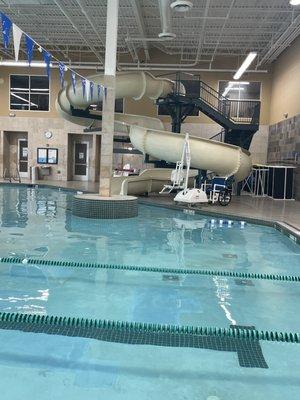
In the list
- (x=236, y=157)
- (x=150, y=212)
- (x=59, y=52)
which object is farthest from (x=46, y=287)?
(x=59, y=52)

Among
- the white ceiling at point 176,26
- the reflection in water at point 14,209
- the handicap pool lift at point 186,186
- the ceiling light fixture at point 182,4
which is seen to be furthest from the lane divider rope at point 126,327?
the white ceiling at point 176,26

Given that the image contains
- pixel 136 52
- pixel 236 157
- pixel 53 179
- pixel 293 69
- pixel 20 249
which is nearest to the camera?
pixel 20 249

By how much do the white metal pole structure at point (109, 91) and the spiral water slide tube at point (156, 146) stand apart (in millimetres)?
1510

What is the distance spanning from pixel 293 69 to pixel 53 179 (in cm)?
1162

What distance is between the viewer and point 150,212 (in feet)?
34.1

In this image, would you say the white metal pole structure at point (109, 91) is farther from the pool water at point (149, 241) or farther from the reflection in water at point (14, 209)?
the reflection in water at point (14, 209)

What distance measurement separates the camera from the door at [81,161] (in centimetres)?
1967

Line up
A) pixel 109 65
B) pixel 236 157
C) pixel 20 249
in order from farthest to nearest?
pixel 236 157 → pixel 109 65 → pixel 20 249

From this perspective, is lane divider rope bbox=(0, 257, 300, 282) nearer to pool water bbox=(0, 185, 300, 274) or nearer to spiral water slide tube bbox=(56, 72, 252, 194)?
pool water bbox=(0, 185, 300, 274)

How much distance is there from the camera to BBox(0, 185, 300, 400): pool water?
8.10 ft

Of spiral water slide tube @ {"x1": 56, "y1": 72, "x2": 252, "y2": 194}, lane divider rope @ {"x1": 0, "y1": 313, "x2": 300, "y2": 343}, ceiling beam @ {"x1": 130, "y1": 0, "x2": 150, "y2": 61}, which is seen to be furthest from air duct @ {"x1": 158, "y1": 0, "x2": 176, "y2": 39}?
lane divider rope @ {"x1": 0, "y1": 313, "x2": 300, "y2": 343}

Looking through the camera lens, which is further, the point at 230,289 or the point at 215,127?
the point at 215,127

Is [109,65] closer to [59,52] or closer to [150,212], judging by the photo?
[150,212]

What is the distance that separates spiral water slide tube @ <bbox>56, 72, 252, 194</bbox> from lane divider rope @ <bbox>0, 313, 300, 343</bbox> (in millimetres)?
8138
